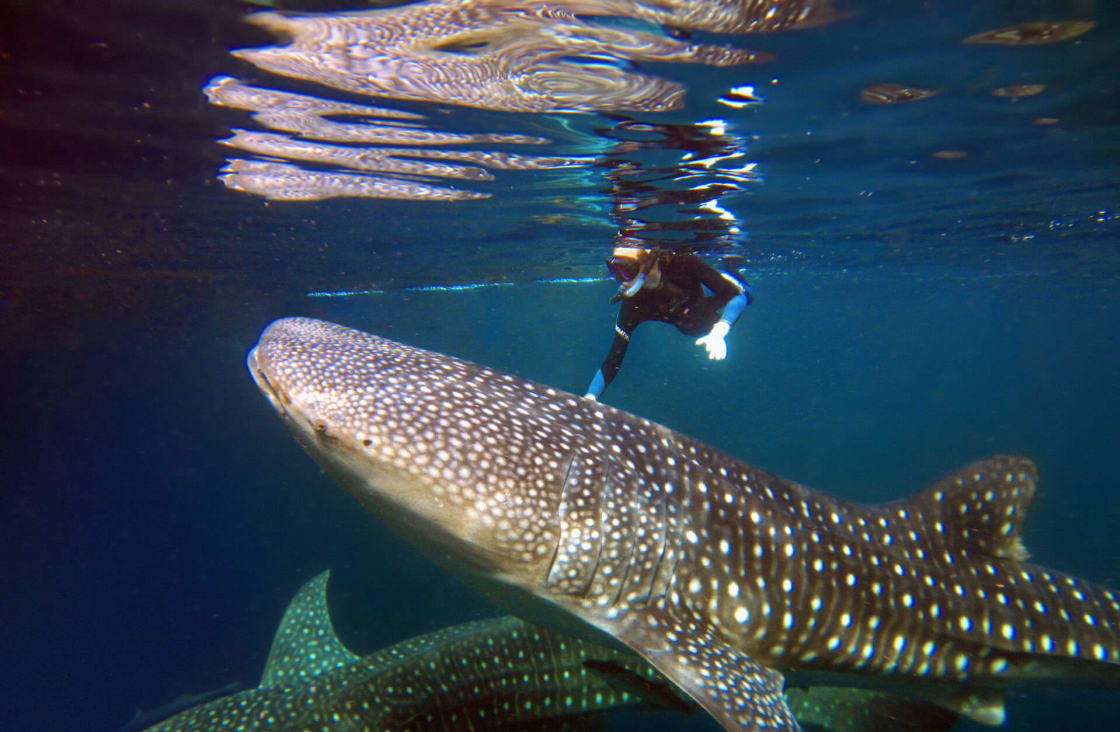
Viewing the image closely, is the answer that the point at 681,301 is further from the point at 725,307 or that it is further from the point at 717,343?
the point at 717,343

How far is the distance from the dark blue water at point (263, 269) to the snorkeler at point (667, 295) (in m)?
2.20

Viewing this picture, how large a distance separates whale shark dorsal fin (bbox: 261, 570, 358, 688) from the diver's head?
591 centimetres

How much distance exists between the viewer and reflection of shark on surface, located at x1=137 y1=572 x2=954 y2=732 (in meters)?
4.94

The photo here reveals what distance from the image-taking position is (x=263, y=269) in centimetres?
1873

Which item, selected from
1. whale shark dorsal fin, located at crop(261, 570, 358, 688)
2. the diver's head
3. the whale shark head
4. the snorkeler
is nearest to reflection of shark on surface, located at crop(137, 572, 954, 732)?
whale shark dorsal fin, located at crop(261, 570, 358, 688)

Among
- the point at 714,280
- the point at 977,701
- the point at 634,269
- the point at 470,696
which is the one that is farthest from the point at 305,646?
the point at 714,280

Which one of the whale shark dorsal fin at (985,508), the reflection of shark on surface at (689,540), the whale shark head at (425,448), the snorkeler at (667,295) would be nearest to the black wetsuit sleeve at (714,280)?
the snorkeler at (667,295)

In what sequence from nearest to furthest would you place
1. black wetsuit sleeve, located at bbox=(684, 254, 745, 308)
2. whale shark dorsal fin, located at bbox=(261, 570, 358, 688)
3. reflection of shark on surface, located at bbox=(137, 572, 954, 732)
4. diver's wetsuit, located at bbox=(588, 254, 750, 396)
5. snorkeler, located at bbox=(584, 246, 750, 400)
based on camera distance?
reflection of shark on surface, located at bbox=(137, 572, 954, 732)
whale shark dorsal fin, located at bbox=(261, 570, 358, 688)
snorkeler, located at bbox=(584, 246, 750, 400)
diver's wetsuit, located at bbox=(588, 254, 750, 396)
black wetsuit sleeve, located at bbox=(684, 254, 745, 308)

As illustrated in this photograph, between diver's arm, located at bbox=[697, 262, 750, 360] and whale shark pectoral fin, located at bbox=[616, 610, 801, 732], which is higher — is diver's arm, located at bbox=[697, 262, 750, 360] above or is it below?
above

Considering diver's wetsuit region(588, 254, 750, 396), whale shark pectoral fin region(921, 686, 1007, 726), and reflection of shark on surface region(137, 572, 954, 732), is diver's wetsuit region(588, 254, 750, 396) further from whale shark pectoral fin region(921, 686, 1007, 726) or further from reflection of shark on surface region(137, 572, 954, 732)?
whale shark pectoral fin region(921, 686, 1007, 726)

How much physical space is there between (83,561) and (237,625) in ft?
37.8

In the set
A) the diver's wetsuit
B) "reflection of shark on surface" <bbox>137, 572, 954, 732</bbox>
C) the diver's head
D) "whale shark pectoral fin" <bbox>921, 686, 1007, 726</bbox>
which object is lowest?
"reflection of shark on surface" <bbox>137, 572, 954, 732</bbox>

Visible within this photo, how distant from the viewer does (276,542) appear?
63.5 feet

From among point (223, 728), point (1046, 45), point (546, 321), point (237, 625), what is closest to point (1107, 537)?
point (1046, 45)
